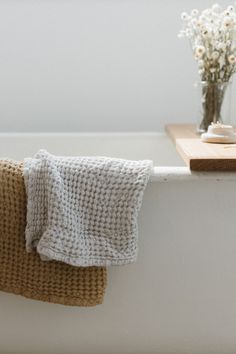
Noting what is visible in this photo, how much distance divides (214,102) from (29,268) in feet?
2.91

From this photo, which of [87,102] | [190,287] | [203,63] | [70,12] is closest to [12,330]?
[190,287]

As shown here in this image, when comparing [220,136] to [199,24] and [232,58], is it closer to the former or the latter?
[232,58]

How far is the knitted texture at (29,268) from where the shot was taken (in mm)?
1114

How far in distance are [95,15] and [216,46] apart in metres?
0.61

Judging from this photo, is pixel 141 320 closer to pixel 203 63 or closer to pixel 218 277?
pixel 218 277

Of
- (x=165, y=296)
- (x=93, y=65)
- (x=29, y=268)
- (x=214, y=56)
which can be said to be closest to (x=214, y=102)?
(x=214, y=56)

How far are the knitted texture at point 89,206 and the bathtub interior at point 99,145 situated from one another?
2.88ft

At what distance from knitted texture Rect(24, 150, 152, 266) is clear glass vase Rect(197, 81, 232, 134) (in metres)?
0.72

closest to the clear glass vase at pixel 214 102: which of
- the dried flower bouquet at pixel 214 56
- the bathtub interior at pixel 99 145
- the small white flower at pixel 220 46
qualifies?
the dried flower bouquet at pixel 214 56

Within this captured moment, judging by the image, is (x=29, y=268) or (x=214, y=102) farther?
(x=214, y=102)

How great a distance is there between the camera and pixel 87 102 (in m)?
2.17

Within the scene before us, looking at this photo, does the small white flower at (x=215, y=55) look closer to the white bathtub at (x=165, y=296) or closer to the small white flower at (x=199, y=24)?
the small white flower at (x=199, y=24)

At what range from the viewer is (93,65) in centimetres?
214

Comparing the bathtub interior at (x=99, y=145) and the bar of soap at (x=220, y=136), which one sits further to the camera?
the bathtub interior at (x=99, y=145)
